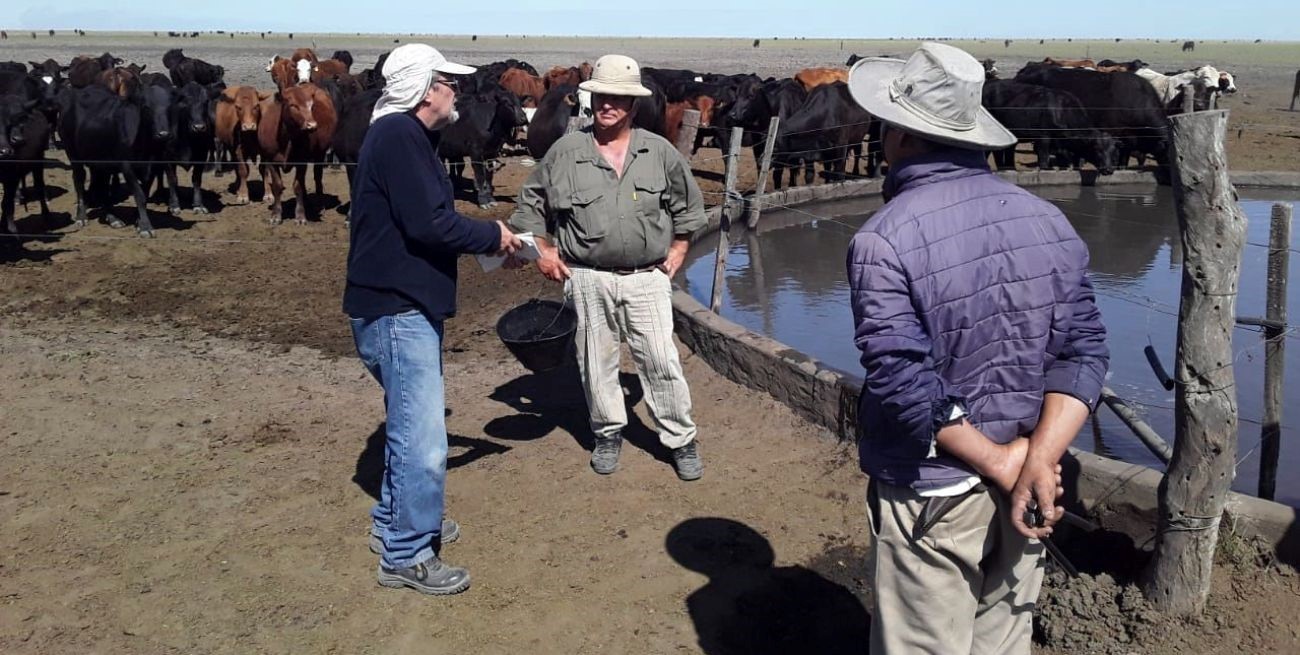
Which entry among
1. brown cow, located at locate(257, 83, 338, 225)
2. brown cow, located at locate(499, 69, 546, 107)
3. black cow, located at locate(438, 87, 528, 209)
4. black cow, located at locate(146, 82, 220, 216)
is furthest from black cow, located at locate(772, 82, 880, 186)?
brown cow, located at locate(499, 69, 546, 107)

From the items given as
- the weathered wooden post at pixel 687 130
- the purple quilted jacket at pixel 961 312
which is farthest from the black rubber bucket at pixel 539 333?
the weathered wooden post at pixel 687 130

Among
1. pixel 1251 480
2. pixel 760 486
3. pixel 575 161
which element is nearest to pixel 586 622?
pixel 760 486

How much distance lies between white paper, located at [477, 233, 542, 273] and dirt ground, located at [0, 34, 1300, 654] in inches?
44.2

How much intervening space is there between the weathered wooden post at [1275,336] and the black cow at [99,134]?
10.8m

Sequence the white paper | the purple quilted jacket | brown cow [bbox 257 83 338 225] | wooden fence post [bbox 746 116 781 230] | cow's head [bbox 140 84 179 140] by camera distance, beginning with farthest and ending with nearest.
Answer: brown cow [bbox 257 83 338 225] < cow's head [bbox 140 84 179 140] < wooden fence post [bbox 746 116 781 230] < the white paper < the purple quilted jacket

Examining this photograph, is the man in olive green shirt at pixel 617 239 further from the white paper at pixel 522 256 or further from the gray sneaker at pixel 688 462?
the white paper at pixel 522 256

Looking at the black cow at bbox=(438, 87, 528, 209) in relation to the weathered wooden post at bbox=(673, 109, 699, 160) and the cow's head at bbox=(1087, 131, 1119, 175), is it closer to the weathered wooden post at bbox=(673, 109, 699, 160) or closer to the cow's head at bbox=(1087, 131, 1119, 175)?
the weathered wooden post at bbox=(673, 109, 699, 160)

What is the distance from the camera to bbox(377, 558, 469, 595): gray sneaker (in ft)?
13.1

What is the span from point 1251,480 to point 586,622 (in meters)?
3.30

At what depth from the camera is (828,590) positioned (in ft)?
13.3

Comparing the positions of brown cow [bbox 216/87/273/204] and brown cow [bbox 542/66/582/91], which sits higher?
brown cow [bbox 542/66/582/91]

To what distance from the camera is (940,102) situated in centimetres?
236

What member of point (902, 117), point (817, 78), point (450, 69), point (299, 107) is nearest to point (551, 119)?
point (299, 107)

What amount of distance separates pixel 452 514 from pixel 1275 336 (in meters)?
3.37
